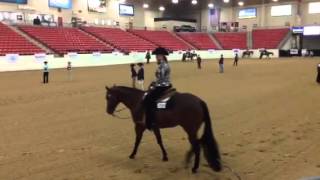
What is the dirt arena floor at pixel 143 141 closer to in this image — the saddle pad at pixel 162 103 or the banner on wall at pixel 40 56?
the saddle pad at pixel 162 103

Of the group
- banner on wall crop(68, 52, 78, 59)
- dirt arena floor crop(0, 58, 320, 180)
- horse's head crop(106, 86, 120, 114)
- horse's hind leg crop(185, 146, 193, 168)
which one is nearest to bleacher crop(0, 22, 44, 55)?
banner on wall crop(68, 52, 78, 59)

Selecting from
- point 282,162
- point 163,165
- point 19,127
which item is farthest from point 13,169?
point 282,162

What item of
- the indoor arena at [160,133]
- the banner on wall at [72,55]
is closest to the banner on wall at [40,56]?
the banner on wall at [72,55]

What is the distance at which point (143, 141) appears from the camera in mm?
9547

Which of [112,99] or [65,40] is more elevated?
[65,40]

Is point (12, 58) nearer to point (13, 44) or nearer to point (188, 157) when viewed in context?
point (13, 44)

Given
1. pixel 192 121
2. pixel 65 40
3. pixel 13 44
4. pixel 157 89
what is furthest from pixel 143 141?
pixel 65 40

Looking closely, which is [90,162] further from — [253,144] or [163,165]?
[253,144]

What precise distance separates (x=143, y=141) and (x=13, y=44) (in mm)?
30860

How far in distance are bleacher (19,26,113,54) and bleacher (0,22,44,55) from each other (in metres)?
2.06

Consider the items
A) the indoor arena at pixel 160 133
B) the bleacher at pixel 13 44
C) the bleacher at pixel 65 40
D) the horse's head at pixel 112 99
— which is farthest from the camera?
the bleacher at pixel 65 40

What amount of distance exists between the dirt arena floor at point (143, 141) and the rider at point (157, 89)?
953mm

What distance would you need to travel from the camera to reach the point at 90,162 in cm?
778

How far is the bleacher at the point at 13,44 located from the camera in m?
34.9
